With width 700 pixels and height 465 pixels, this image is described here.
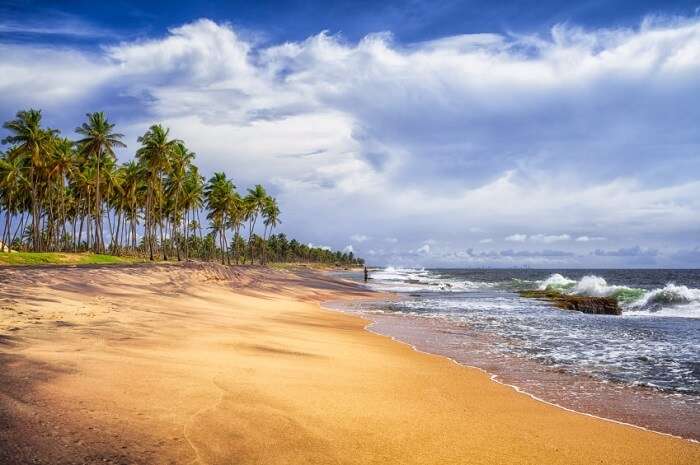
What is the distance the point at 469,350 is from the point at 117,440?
11.5m

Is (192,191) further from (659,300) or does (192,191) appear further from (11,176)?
(659,300)

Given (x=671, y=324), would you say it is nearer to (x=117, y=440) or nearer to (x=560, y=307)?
(x=560, y=307)

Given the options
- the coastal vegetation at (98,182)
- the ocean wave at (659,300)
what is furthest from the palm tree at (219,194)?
the ocean wave at (659,300)

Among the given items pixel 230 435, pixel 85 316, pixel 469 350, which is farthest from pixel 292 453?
pixel 469 350

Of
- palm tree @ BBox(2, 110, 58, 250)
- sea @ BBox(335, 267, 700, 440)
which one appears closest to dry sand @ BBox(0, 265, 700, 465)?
sea @ BBox(335, 267, 700, 440)

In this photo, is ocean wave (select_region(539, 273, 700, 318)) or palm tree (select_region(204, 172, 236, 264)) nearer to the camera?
ocean wave (select_region(539, 273, 700, 318))

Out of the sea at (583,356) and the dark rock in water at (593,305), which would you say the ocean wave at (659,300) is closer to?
the dark rock in water at (593,305)

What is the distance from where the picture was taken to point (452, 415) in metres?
7.39

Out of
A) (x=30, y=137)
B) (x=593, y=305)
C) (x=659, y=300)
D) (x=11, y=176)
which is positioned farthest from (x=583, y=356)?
(x=11, y=176)

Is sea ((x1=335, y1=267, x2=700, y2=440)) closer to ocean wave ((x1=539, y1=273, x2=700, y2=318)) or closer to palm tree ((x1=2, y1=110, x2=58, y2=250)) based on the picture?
ocean wave ((x1=539, y1=273, x2=700, y2=318))

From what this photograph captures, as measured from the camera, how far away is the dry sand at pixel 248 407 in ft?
16.7

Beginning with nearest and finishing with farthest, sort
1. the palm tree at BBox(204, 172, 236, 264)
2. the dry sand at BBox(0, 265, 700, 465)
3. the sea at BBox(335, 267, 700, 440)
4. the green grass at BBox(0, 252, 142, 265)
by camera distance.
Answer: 1. the dry sand at BBox(0, 265, 700, 465)
2. the sea at BBox(335, 267, 700, 440)
3. the green grass at BBox(0, 252, 142, 265)
4. the palm tree at BBox(204, 172, 236, 264)

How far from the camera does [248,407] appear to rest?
21.4ft

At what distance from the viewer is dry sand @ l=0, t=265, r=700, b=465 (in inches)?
201
